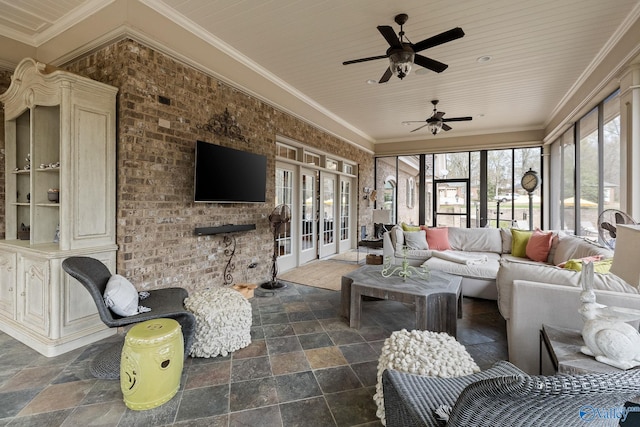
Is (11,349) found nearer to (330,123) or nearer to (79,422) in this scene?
(79,422)

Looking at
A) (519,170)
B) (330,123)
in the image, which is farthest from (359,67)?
(519,170)

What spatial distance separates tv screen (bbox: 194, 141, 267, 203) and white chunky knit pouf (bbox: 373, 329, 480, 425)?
2561 mm

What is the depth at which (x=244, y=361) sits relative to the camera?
2.30 metres

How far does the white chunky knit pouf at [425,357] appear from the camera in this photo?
5.02ft

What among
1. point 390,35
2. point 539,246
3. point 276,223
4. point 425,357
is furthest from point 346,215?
point 425,357

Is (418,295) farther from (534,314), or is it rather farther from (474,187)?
(474,187)

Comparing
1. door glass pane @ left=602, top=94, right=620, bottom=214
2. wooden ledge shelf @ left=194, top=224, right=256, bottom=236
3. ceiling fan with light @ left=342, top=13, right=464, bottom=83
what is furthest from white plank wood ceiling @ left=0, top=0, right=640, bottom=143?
wooden ledge shelf @ left=194, top=224, right=256, bottom=236

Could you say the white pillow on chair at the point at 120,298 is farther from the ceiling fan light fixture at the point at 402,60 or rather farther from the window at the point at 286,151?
the window at the point at 286,151

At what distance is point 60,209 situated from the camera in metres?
Answer: 2.48

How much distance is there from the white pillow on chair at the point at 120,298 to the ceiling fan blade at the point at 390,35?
2956 mm

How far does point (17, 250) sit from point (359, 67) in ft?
14.5

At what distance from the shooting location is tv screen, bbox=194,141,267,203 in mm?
3285

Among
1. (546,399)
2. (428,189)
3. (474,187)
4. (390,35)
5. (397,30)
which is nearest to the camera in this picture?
(546,399)

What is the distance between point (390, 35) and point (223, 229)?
282cm
